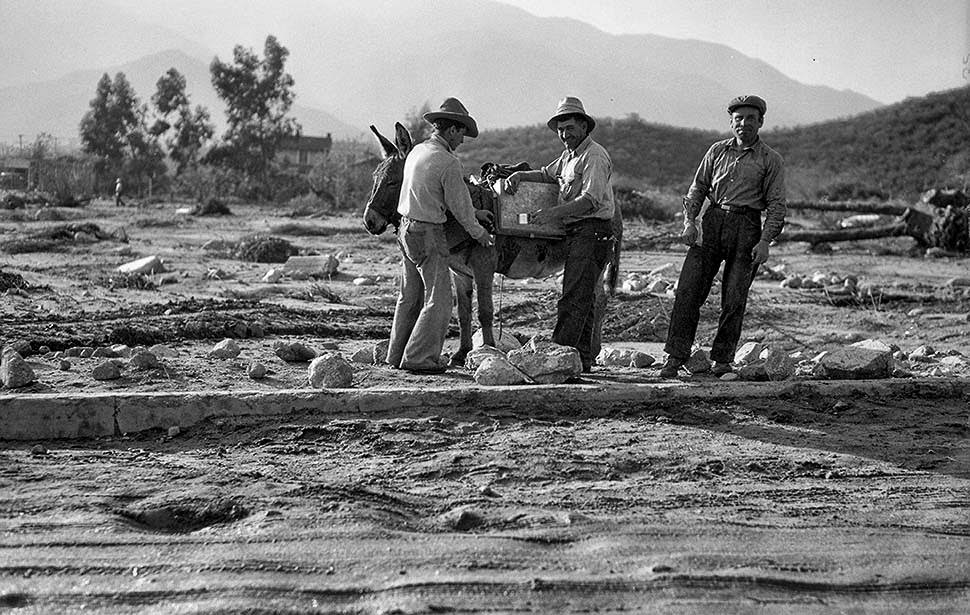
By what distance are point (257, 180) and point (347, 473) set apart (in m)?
39.9

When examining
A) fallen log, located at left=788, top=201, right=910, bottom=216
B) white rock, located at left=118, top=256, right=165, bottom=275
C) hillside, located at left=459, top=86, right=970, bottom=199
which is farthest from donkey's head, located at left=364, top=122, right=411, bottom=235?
hillside, located at left=459, top=86, right=970, bottom=199

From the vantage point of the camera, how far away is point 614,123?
63.4 metres

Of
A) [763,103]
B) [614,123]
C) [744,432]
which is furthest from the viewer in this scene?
[614,123]

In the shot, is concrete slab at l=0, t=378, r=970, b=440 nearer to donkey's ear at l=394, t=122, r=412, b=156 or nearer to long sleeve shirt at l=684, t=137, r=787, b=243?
long sleeve shirt at l=684, t=137, r=787, b=243

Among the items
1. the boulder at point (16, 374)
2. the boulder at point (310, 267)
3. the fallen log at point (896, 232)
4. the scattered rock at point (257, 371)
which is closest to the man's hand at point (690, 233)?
the scattered rock at point (257, 371)

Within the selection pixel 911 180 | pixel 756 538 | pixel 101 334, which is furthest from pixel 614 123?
pixel 756 538

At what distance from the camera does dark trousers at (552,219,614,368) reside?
7652 millimetres

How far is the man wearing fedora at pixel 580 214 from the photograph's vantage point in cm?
Result: 750

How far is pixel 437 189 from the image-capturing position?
7387 mm

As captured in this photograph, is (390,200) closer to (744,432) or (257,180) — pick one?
(744,432)

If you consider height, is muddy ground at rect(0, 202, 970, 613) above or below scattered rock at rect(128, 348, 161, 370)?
below

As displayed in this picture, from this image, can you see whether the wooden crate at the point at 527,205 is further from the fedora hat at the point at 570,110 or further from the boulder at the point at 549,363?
the boulder at the point at 549,363

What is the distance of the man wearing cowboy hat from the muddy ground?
0.95 feet

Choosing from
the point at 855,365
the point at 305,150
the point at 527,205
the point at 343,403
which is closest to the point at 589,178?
the point at 527,205
